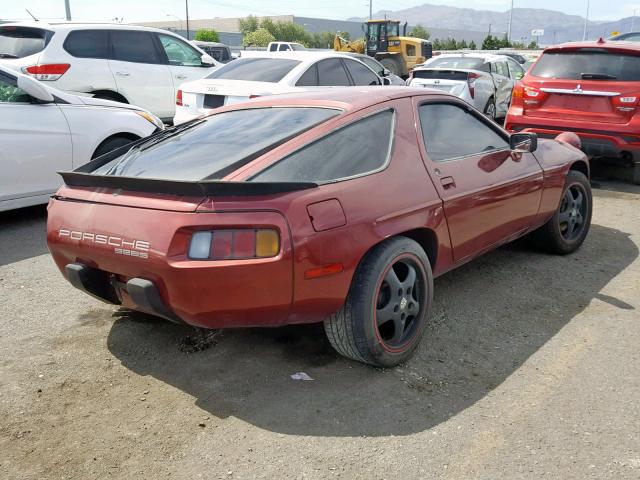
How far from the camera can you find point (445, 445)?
276 centimetres

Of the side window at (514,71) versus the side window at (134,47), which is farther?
the side window at (514,71)

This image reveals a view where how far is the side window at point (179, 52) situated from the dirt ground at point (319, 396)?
674cm

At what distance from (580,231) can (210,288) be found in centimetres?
381

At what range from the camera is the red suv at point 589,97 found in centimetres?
734

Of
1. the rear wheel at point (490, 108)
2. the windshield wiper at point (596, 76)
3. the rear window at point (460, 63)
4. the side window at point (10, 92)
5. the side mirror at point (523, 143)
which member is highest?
the rear window at point (460, 63)

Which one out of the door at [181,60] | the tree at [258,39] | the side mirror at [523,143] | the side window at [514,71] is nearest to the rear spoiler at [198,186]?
the side mirror at [523,143]

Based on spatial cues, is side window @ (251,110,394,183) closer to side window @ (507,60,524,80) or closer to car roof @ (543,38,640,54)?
car roof @ (543,38,640,54)

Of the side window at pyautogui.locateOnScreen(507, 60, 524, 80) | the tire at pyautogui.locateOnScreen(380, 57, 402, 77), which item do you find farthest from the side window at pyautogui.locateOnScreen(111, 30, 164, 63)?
the tire at pyautogui.locateOnScreen(380, 57, 402, 77)

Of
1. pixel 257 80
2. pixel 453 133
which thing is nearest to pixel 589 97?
pixel 257 80

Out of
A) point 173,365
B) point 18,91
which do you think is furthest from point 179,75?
point 173,365

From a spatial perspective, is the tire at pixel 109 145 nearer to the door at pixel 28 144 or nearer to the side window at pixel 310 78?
the door at pixel 28 144

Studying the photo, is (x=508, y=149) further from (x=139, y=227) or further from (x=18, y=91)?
(x=18, y=91)

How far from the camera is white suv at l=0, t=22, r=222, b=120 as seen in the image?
8.69 m

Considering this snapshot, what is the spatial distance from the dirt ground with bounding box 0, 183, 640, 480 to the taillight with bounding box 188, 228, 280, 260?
2.47 ft
